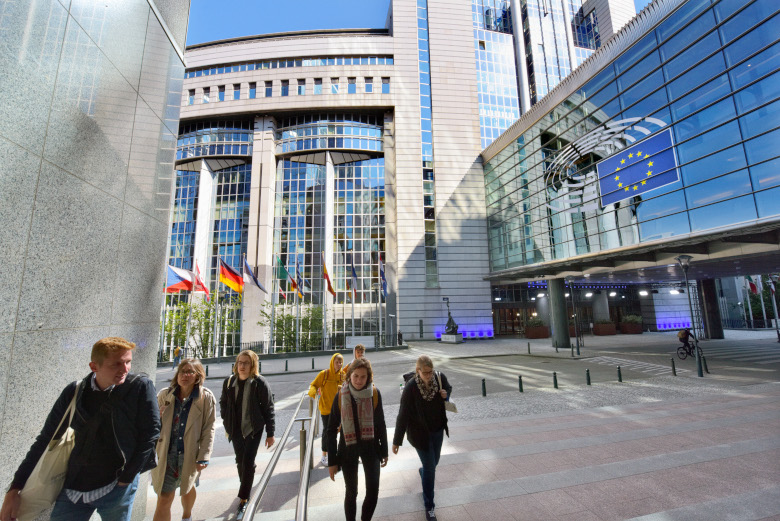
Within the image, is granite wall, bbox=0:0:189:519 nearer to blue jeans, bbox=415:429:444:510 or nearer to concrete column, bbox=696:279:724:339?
blue jeans, bbox=415:429:444:510

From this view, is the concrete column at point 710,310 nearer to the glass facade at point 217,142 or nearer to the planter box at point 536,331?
the planter box at point 536,331

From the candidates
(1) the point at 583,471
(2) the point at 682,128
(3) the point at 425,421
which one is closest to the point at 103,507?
(3) the point at 425,421

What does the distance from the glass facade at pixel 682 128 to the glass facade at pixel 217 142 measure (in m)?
36.2

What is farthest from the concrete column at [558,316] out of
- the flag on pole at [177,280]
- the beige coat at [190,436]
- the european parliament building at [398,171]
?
the beige coat at [190,436]

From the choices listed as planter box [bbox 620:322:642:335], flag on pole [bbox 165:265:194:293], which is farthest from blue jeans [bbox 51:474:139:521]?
planter box [bbox 620:322:642:335]

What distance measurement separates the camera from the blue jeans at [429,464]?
4.17 m

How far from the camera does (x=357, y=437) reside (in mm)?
3762

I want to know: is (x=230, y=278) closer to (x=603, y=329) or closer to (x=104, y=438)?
(x=104, y=438)

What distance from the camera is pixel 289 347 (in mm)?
33219

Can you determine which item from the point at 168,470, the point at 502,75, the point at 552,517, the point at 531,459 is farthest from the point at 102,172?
the point at 502,75

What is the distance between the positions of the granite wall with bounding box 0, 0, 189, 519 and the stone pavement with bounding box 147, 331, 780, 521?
2598 mm

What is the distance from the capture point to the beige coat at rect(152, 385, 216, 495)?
3.67 metres

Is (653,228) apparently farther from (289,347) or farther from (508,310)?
(289,347)

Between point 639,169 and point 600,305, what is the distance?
3144cm
